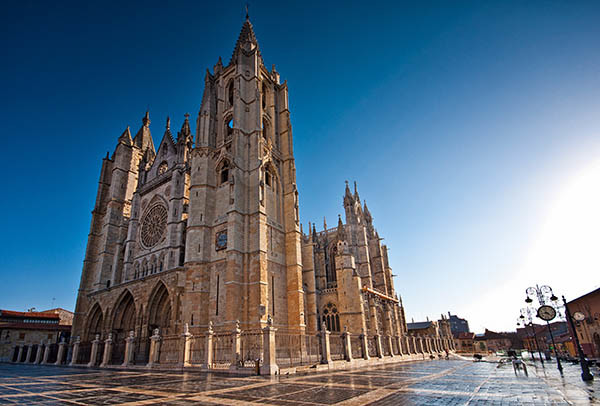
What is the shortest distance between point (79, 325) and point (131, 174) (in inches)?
688

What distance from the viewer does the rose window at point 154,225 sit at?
30.3 m

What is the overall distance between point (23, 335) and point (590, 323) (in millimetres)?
55368

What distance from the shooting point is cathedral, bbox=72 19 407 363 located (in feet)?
72.5

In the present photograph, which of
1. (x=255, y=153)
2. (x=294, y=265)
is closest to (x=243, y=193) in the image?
(x=255, y=153)

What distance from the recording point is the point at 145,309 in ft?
81.7

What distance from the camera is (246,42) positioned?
1225 inches

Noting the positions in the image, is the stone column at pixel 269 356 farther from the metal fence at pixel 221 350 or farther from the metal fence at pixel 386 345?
the metal fence at pixel 386 345

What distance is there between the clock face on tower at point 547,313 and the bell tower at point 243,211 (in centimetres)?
1397

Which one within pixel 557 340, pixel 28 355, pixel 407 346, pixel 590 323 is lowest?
pixel 557 340

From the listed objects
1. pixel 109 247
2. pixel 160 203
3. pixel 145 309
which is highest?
pixel 160 203

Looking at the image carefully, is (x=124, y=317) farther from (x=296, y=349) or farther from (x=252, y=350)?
(x=296, y=349)

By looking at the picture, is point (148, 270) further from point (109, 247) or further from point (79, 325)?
point (79, 325)

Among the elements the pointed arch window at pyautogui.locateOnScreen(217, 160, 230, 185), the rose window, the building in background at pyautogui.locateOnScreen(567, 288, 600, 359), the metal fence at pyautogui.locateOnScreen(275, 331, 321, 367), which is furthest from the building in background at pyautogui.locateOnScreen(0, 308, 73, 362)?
the building in background at pyautogui.locateOnScreen(567, 288, 600, 359)

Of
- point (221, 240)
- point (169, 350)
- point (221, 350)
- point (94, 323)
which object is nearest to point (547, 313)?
point (221, 350)
